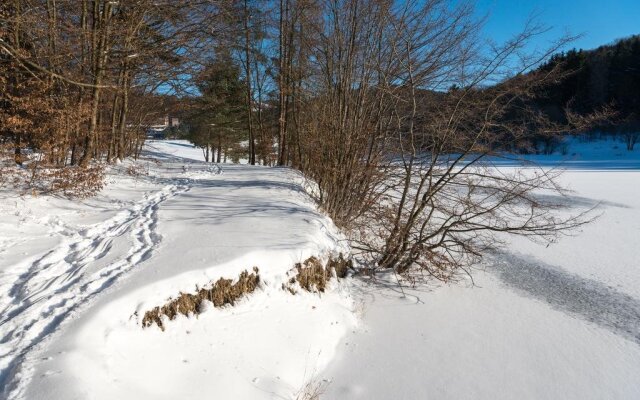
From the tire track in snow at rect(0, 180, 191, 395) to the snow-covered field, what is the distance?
0.02 metres

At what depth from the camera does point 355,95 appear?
7.80 metres

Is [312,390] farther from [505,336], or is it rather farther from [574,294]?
[574,294]

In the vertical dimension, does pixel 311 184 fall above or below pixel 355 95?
below

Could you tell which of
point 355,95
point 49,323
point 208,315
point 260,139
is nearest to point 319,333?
point 208,315

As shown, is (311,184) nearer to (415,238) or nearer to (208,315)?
(415,238)

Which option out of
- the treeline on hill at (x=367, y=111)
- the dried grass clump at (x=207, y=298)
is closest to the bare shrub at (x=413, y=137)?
the treeline on hill at (x=367, y=111)

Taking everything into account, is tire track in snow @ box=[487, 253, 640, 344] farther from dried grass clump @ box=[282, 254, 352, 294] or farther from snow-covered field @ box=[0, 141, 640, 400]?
dried grass clump @ box=[282, 254, 352, 294]

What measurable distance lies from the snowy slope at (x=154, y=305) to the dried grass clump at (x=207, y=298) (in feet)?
0.23

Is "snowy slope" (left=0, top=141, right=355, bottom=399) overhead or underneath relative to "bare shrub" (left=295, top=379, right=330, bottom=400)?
overhead

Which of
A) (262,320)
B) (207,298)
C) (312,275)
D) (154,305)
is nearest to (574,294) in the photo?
(312,275)

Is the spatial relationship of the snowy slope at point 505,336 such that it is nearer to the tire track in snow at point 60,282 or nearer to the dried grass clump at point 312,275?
the dried grass clump at point 312,275

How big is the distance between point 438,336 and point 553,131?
338 centimetres

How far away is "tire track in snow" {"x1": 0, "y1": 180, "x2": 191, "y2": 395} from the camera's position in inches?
105

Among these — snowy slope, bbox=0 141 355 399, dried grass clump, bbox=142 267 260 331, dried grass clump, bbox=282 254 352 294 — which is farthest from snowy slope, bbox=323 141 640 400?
dried grass clump, bbox=142 267 260 331
